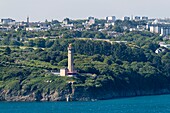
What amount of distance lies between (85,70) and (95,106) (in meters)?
11.8

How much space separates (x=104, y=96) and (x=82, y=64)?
6.33 m

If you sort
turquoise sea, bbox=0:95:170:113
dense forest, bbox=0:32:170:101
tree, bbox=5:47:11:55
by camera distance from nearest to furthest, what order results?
turquoise sea, bbox=0:95:170:113 < dense forest, bbox=0:32:170:101 < tree, bbox=5:47:11:55

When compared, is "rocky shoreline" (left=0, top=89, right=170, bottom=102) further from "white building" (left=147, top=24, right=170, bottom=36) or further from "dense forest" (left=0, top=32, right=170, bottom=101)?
"white building" (left=147, top=24, right=170, bottom=36)

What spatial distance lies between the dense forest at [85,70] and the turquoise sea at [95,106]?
262 cm

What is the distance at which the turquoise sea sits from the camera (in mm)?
57844

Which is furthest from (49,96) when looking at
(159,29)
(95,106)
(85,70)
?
(159,29)

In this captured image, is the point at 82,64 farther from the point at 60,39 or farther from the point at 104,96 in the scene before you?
the point at 60,39

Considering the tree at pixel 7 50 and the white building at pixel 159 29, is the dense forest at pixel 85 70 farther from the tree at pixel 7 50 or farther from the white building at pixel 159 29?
the white building at pixel 159 29

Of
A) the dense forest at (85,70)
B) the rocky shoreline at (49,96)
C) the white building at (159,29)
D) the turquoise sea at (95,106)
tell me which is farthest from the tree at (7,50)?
the white building at (159,29)

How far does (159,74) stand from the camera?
3199 inches

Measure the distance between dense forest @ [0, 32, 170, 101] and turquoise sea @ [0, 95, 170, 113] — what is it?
262 centimetres

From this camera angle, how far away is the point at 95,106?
6159 centimetres

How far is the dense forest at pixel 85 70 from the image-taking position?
224 feet

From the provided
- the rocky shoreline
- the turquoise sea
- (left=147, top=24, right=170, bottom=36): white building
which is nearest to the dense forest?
the rocky shoreline
